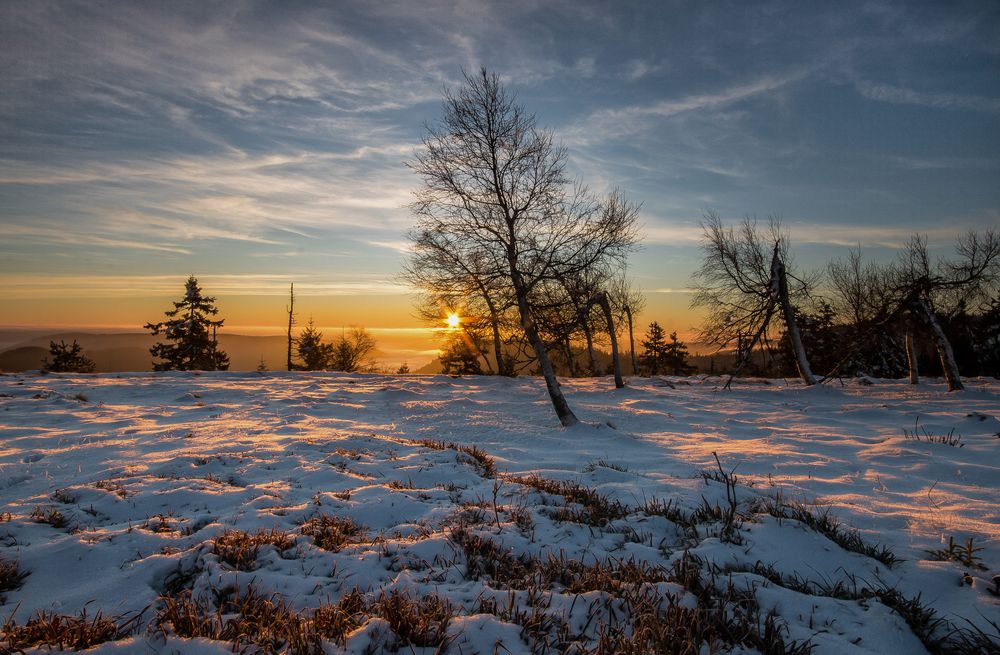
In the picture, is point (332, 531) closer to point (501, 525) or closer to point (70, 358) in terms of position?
point (501, 525)

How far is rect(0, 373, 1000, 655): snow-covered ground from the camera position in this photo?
8.03ft

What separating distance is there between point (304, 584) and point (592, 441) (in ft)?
24.1

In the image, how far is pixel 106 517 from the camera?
4039 millimetres

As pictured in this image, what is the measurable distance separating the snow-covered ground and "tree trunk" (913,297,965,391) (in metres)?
6.33

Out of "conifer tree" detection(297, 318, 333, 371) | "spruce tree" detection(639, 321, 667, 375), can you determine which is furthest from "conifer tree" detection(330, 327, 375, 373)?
"spruce tree" detection(639, 321, 667, 375)

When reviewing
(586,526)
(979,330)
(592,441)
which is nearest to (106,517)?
(586,526)

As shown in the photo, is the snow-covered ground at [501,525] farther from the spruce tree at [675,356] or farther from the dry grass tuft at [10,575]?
the spruce tree at [675,356]

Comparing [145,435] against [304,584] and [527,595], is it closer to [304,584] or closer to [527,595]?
[304,584]

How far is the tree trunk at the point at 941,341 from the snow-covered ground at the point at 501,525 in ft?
20.8

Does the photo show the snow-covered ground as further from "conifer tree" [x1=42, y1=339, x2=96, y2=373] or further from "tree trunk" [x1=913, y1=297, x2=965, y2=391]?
"conifer tree" [x1=42, y1=339, x2=96, y2=373]

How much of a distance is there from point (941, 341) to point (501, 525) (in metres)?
18.0

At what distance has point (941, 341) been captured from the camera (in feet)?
47.8

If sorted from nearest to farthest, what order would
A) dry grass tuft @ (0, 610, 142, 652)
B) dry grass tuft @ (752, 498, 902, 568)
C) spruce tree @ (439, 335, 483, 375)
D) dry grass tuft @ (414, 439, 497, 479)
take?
dry grass tuft @ (0, 610, 142, 652) < dry grass tuft @ (752, 498, 902, 568) < dry grass tuft @ (414, 439, 497, 479) < spruce tree @ (439, 335, 483, 375)

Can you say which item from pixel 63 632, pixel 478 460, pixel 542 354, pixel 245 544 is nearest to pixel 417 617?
pixel 63 632
